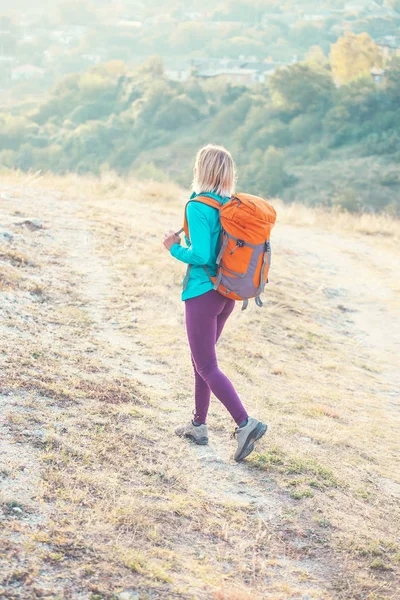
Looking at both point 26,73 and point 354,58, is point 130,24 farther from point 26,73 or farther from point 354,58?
point 354,58

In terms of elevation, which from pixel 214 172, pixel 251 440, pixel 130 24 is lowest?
pixel 251 440

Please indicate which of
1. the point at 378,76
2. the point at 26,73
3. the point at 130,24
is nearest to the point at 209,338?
the point at 378,76

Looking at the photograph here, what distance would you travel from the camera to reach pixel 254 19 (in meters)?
126

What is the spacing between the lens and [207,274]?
12.6 feet

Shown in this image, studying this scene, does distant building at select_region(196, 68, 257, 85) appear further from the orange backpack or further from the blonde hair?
the orange backpack

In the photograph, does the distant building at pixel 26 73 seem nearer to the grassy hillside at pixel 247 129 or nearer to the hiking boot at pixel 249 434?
the grassy hillside at pixel 247 129

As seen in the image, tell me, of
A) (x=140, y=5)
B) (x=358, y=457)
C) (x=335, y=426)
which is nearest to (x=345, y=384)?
(x=335, y=426)

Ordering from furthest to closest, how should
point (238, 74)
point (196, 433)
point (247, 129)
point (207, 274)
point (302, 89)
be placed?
point (238, 74) < point (247, 129) < point (302, 89) < point (196, 433) < point (207, 274)

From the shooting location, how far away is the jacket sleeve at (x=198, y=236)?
146 inches

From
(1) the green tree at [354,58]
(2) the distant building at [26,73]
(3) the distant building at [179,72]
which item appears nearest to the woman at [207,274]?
(1) the green tree at [354,58]

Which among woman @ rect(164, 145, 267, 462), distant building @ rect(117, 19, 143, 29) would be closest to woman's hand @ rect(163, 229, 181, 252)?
woman @ rect(164, 145, 267, 462)

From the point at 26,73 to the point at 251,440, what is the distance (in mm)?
105538

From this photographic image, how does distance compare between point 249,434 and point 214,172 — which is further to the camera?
point 249,434

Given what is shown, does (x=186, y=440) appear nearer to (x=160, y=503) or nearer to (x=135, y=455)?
(x=135, y=455)
